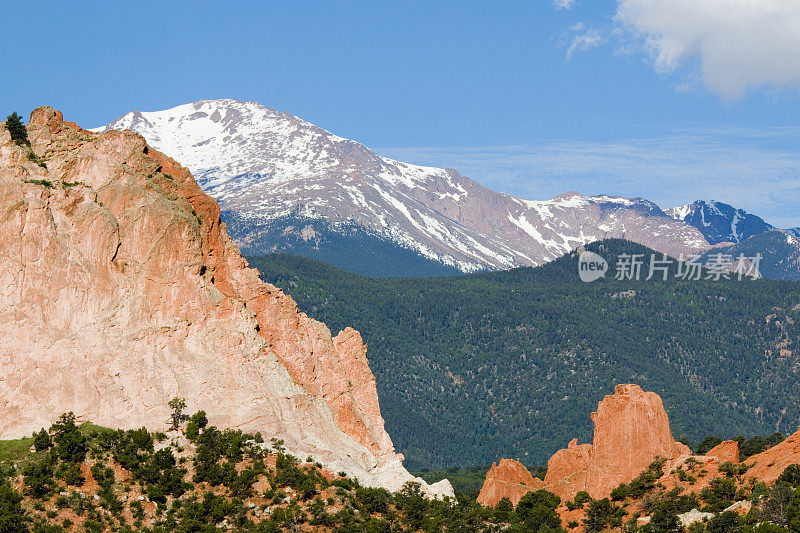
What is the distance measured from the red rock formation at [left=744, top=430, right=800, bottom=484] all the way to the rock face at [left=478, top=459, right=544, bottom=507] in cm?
3002

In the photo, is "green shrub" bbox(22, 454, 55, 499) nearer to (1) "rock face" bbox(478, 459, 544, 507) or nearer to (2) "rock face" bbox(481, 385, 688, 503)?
(1) "rock face" bbox(478, 459, 544, 507)

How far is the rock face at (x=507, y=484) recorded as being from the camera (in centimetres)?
14925

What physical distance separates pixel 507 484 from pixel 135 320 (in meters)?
59.6

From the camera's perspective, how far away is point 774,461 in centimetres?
12706

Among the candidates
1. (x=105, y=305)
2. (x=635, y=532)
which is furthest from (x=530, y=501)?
(x=105, y=305)

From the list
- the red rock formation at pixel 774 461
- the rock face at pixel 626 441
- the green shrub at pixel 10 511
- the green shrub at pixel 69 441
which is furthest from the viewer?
the rock face at pixel 626 441

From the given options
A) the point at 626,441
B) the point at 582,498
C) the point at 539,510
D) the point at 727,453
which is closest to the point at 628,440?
the point at 626,441

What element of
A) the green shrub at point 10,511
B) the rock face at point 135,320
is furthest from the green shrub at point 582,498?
the green shrub at point 10,511

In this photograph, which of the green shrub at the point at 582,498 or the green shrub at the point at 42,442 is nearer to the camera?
the green shrub at the point at 42,442

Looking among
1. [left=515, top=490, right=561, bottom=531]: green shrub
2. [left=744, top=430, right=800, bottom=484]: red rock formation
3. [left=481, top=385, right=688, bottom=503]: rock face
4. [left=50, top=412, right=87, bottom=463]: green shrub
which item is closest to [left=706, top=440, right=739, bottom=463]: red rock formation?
[left=481, top=385, right=688, bottom=503]: rock face

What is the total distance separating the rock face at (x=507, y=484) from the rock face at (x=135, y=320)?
30.3 meters

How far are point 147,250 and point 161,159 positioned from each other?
1762 centimetres

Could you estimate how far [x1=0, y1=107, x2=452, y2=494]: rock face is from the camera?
107 meters

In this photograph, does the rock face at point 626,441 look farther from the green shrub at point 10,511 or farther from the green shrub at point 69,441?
the green shrub at point 10,511
